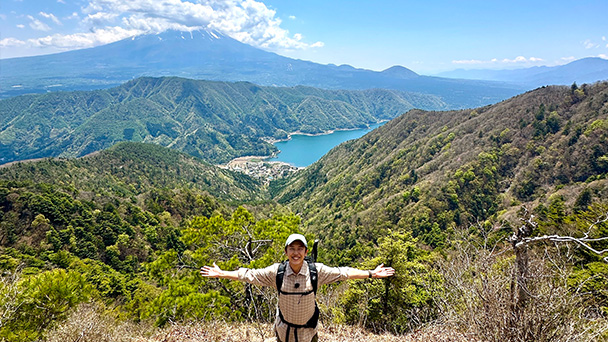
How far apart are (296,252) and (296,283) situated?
1.24ft

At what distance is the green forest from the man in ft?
8.03

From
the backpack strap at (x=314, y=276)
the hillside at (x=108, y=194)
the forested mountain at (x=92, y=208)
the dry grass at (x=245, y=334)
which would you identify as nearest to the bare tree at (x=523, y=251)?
the dry grass at (x=245, y=334)

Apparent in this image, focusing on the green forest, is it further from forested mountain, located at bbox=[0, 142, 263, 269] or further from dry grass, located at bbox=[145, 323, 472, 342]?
dry grass, located at bbox=[145, 323, 472, 342]

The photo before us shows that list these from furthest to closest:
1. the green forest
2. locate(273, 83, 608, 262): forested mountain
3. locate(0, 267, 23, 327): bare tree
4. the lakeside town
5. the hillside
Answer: the lakeside town, locate(273, 83, 608, 262): forested mountain, the hillside, locate(0, 267, 23, 327): bare tree, the green forest

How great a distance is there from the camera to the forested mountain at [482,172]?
4291cm

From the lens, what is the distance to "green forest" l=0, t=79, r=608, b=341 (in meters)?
4.99

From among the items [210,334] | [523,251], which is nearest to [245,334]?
[210,334]

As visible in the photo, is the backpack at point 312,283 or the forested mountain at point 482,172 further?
the forested mountain at point 482,172

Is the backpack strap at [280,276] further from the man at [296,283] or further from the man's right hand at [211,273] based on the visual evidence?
the man's right hand at [211,273]

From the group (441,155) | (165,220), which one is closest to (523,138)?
(441,155)

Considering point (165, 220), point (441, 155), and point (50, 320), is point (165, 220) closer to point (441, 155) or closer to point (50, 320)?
point (50, 320)

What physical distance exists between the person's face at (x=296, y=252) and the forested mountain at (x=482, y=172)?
3181cm

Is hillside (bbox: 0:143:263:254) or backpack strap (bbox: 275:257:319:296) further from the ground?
backpack strap (bbox: 275:257:319:296)

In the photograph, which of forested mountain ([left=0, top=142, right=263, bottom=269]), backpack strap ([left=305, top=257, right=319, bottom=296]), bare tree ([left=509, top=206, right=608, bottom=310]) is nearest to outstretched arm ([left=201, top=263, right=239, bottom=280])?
backpack strap ([left=305, top=257, right=319, bottom=296])
